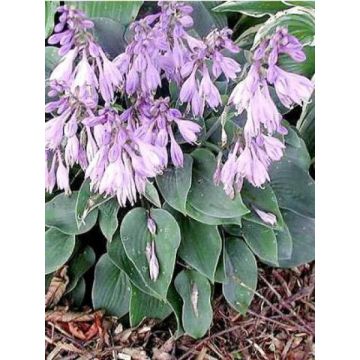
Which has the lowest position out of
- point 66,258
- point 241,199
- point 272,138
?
point 66,258

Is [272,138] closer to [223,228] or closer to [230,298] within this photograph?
[223,228]

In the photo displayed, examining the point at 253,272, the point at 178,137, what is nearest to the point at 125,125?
the point at 178,137

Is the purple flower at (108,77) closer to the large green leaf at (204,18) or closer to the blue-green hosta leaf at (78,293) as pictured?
the large green leaf at (204,18)

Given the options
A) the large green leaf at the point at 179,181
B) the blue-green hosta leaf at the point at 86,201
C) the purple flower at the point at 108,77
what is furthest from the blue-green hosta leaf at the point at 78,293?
the purple flower at the point at 108,77

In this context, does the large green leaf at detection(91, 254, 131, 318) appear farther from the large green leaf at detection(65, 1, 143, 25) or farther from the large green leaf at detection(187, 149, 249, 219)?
the large green leaf at detection(65, 1, 143, 25)

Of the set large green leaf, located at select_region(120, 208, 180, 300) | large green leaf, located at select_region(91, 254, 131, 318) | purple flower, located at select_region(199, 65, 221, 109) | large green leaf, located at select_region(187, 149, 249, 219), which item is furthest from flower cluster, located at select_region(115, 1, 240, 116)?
large green leaf, located at select_region(91, 254, 131, 318)

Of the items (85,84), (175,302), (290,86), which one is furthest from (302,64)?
(175,302)
